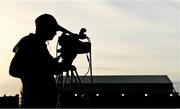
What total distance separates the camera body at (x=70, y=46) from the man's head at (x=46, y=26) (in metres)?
0.09

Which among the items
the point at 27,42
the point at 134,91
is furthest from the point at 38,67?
the point at 134,91

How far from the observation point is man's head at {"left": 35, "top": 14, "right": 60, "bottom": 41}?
12.7 ft

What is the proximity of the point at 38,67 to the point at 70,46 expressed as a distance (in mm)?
311

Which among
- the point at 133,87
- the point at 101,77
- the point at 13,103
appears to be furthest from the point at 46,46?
the point at 101,77

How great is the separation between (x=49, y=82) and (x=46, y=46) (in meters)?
0.30

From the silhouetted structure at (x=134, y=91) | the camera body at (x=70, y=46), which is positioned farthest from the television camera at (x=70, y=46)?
the silhouetted structure at (x=134, y=91)

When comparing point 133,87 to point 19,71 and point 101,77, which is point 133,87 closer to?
point 101,77

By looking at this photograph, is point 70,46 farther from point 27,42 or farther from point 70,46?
point 27,42

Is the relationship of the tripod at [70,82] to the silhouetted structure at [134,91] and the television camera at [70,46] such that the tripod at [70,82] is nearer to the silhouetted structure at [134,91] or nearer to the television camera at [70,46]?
the television camera at [70,46]

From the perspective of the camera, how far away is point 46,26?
3873 mm

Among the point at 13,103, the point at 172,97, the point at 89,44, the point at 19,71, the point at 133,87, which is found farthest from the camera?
the point at 133,87

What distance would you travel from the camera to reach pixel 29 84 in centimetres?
383

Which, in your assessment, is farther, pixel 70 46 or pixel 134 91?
pixel 134 91

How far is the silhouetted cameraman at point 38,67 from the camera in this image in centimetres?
380
